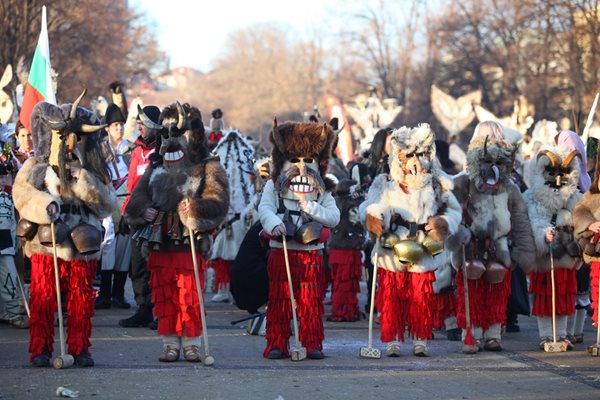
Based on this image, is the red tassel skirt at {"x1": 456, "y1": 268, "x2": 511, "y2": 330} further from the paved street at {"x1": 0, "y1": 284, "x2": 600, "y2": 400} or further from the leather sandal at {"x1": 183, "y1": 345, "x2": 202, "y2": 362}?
the leather sandal at {"x1": 183, "y1": 345, "x2": 202, "y2": 362}

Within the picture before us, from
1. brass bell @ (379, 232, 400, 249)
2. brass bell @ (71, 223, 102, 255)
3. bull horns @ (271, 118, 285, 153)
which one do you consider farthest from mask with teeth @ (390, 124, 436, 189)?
brass bell @ (71, 223, 102, 255)

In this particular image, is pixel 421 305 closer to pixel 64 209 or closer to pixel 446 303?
pixel 446 303

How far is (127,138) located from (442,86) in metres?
43.4

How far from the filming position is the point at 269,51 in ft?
289

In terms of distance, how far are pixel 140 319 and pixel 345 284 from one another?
2.61 m

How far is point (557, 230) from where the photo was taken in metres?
12.0

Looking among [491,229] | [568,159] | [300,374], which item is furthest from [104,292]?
[568,159]

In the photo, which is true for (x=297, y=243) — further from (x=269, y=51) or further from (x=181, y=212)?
(x=269, y=51)

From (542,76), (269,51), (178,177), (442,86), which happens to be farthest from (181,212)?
(269,51)

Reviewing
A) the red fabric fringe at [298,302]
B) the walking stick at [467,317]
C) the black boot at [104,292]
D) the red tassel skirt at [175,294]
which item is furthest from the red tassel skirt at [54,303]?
the black boot at [104,292]

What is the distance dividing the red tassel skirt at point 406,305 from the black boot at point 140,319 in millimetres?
2892

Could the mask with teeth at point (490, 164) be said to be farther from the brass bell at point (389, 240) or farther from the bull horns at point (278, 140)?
the bull horns at point (278, 140)

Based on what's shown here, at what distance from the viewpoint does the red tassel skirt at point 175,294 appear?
34.4 feet

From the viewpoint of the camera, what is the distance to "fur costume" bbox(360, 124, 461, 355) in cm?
1113
